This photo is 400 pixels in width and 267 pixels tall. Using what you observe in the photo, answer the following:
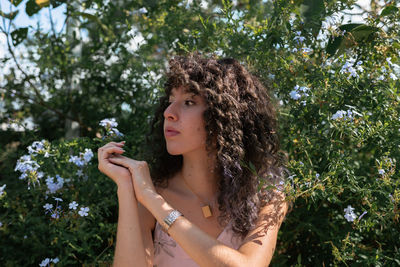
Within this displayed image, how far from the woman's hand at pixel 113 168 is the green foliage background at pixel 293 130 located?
0.98ft

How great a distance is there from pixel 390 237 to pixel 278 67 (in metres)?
1.01

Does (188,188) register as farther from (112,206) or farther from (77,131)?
(77,131)

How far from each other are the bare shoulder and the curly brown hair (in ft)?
0.11

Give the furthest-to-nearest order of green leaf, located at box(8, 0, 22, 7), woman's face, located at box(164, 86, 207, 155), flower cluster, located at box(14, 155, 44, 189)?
green leaf, located at box(8, 0, 22, 7) → flower cluster, located at box(14, 155, 44, 189) → woman's face, located at box(164, 86, 207, 155)

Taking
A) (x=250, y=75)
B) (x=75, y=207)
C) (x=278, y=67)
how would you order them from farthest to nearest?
(x=278, y=67), (x=250, y=75), (x=75, y=207)

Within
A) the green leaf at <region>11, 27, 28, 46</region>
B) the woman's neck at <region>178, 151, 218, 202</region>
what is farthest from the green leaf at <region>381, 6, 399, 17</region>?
the green leaf at <region>11, 27, 28, 46</region>

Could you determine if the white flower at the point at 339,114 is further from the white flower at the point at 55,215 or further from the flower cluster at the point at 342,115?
the white flower at the point at 55,215

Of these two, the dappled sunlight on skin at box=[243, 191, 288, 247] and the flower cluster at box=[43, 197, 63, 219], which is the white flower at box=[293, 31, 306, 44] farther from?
the flower cluster at box=[43, 197, 63, 219]

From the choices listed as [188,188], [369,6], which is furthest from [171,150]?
[369,6]

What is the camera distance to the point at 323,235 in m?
2.07

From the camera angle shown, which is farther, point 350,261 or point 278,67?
point 278,67

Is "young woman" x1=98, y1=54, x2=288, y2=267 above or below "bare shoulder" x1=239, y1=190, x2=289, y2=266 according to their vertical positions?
above

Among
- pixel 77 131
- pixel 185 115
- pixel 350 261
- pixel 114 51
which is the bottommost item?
pixel 350 261

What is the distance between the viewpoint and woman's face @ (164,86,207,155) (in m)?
1.77
